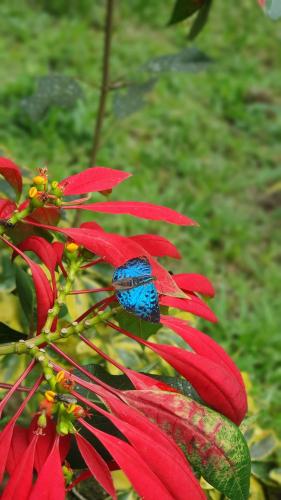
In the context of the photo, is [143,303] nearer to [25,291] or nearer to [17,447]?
[17,447]

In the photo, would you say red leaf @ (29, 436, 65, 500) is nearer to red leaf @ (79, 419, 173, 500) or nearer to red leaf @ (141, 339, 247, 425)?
red leaf @ (79, 419, 173, 500)

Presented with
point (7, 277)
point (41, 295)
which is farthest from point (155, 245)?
point (7, 277)

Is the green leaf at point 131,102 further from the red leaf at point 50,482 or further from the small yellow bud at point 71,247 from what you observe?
the red leaf at point 50,482

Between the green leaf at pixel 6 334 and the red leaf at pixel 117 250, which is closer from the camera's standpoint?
the red leaf at pixel 117 250

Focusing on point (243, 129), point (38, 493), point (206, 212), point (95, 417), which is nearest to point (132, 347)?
point (95, 417)

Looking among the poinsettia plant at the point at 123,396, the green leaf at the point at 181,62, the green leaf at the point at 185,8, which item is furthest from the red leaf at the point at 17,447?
the green leaf at the point at 181,62
